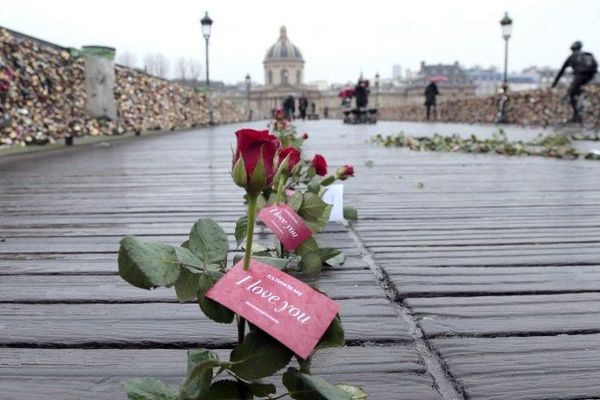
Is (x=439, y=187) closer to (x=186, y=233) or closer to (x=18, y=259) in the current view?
(x=186, y=233)

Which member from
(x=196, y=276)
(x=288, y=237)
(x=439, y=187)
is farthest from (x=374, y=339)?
(x=439, y=187)

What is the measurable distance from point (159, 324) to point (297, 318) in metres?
0.90

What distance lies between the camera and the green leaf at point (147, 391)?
39.9 inches

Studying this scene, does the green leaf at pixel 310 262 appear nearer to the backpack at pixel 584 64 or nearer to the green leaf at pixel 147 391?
the green leaf at pixel 147 391

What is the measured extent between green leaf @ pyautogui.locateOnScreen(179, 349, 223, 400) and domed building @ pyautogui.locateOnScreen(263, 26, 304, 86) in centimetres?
11477

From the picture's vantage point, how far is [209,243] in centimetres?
115

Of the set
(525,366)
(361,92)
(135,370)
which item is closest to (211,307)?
(135,370)

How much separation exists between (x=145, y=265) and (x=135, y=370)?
0.51m

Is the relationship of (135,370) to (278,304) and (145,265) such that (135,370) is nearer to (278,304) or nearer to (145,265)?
→ (145,265)

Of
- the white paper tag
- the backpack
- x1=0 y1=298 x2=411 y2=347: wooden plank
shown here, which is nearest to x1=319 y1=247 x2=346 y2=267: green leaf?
x1=0 y1=298 x2=411 y2=347: wooden plank

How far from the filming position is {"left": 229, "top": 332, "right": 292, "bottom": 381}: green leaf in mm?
920

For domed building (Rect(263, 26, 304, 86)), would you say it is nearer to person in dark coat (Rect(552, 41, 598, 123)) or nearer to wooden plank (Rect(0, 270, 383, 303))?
person in dark coat (Rect(552, 41, 598, 123))

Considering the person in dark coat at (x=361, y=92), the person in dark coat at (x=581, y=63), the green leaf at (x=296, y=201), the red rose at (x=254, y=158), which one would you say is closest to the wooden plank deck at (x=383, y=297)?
the green leaf at (x=296, y=201)

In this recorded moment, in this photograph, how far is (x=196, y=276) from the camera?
1110 mm
